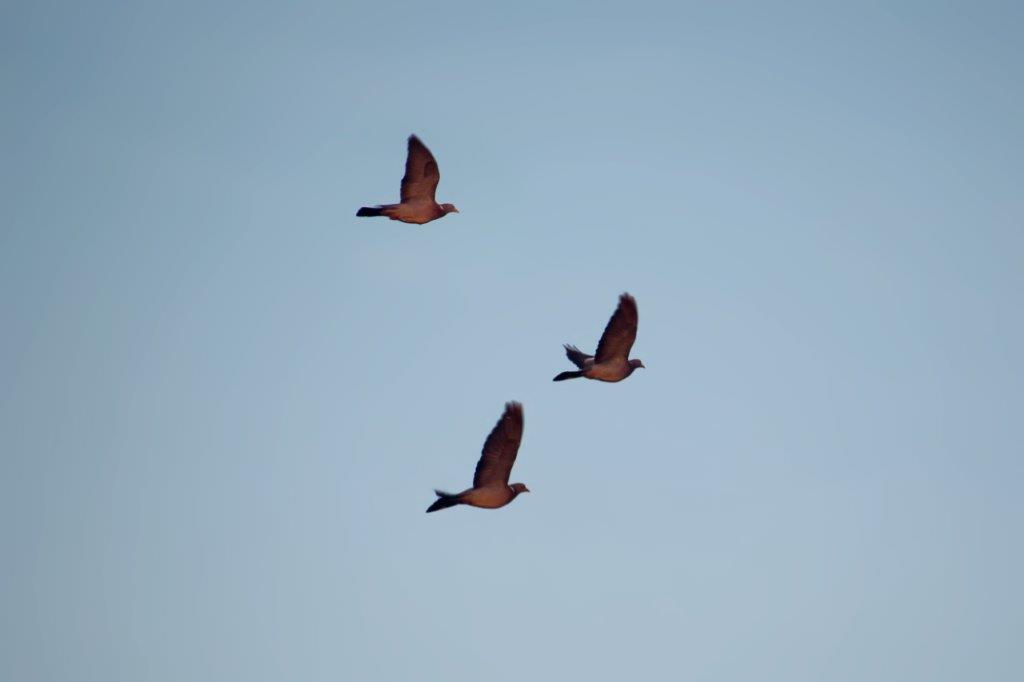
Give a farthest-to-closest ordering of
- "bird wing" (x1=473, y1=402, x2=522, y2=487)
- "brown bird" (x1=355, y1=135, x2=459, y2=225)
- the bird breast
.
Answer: "brown bird" (x1=355, y1=135, x2=459, y2=225) → the bird breast → "bird wing" (x1=473, y1=402, x2=522, y2=487)

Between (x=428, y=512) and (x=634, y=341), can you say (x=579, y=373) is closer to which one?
(x=634, y=341)

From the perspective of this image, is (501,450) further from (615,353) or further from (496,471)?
(615,353)

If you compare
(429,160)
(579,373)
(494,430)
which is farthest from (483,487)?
(429,160)

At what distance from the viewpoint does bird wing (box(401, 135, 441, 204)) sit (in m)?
52.9

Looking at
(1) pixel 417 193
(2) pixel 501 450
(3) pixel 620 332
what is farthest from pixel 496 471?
(1) pixel 417 193

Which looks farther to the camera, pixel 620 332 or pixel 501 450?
pixel 620 332

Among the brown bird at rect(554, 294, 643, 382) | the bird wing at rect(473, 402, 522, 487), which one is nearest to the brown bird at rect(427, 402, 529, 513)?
the bird wing at rect(473, 402, 522, 487)

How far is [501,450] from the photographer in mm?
49125

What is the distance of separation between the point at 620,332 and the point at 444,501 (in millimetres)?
9311

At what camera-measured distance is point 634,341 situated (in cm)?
5516

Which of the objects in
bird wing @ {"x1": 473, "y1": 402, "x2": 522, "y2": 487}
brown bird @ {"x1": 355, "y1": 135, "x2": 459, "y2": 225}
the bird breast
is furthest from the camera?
brown bird @ {"x1": 355, "y1": 135, "x2": 459, "y2": 225}

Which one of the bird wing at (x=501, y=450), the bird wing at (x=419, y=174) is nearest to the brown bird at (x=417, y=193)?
the bird wing at (x=419, y=174)

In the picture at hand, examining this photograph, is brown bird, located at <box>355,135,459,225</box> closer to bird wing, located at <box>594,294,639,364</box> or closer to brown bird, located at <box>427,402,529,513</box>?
bird wing, located at <box>594,294,639,364</box>

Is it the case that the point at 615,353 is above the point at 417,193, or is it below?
below
